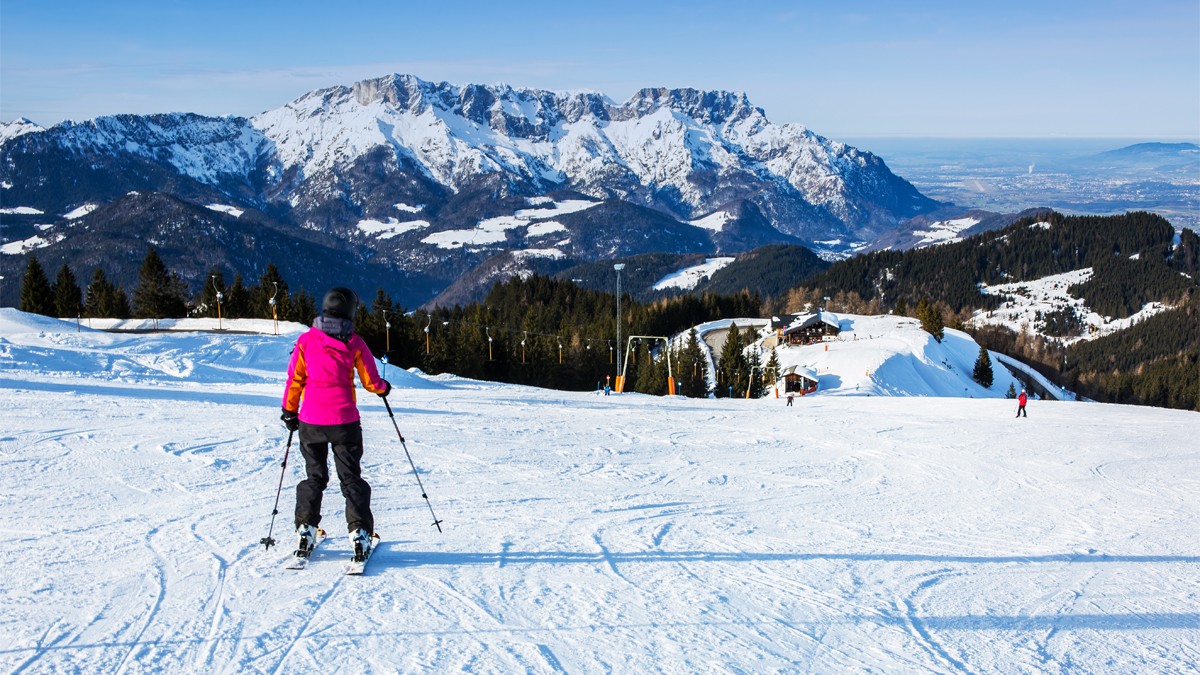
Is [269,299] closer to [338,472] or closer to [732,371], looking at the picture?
[732,371]

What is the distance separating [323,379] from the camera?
22.0 feet

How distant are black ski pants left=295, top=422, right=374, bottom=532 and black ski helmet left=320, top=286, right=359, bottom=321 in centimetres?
88

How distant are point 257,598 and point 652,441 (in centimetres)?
1035

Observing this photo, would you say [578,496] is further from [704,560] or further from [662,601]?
[662,601]

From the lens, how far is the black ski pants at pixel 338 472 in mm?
6754

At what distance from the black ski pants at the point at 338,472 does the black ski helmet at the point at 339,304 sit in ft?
2.89

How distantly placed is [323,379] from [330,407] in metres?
0.23

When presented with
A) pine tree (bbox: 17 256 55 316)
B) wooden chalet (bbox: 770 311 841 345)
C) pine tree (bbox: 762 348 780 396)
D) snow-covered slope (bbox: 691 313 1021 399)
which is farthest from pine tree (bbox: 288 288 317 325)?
wooden chalet (bbox: 770 311 841 345)

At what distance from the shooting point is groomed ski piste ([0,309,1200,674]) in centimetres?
555

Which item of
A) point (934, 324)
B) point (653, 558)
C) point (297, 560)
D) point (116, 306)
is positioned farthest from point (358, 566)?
point (934, 324)

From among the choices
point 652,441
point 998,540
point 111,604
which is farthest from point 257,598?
point 652,441

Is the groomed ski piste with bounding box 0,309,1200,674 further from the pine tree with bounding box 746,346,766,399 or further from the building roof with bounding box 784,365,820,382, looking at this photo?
the building roof with bounding box 784,365,820,382

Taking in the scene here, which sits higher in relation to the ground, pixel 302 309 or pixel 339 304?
pixel 339 304

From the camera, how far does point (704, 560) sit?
7699 mm
